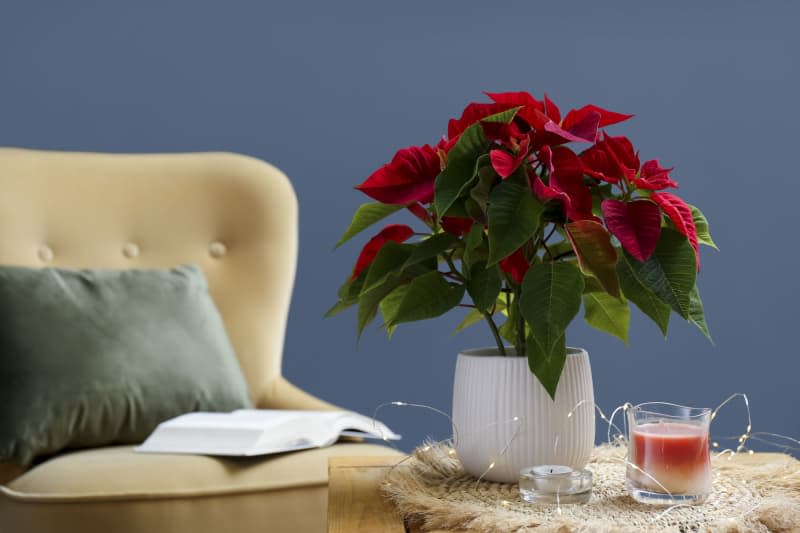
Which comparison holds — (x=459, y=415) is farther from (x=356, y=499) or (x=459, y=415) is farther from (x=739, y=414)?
(x=739, y=414)

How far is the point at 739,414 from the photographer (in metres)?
2.50

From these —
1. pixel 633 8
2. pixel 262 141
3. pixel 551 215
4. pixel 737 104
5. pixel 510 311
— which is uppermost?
pixel 633 8

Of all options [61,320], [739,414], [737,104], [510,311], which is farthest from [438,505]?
[737,104]

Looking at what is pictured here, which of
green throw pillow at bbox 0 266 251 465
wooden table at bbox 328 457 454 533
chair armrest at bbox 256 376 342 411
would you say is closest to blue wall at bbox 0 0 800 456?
chair armrest at bbox 256 376 342 411

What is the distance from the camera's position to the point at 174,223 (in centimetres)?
192

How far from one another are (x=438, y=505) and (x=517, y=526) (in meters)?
0.09

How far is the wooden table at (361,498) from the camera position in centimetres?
82

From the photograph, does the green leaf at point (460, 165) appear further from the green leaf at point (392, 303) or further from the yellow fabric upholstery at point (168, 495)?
the yellow fabric upholstery at point (168, 495)

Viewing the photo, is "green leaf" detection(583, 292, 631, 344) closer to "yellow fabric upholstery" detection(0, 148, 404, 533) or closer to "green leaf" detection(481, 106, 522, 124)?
"green leaf" detection(481, 106, 522, 124)


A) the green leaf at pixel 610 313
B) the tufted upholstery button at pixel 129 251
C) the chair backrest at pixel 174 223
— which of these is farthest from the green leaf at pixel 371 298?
the tufted upholstery button at pixel 129 251

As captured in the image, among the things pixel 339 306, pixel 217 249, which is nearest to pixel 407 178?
pixel 339 306

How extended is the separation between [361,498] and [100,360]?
0.78 metres

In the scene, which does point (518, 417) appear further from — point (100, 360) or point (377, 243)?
point (100, 360)

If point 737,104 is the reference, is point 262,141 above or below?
below
